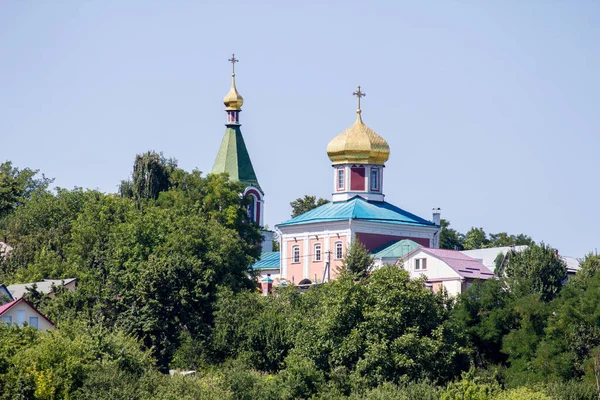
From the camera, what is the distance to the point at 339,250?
241 feet

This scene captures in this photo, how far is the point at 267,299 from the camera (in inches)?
2293

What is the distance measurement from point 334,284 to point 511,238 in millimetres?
45622

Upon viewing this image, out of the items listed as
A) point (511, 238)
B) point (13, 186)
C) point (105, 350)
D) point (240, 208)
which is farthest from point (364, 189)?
point (105, 350)

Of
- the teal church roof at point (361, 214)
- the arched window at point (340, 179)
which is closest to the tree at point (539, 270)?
the teal church roof at point (361, 214)

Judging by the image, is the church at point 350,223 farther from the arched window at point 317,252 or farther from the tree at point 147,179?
the tree at point 147,179

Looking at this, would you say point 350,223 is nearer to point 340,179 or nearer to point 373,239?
point 373,239

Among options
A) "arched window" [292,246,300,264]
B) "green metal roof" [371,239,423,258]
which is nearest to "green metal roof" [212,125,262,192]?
"arched window" [292,246,300,264]

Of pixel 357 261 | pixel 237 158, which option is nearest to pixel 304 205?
pixel 237 158

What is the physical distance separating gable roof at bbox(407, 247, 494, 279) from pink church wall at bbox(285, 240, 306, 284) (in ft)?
34.4

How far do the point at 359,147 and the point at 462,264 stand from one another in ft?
43.1

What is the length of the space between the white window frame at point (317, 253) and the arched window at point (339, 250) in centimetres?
117

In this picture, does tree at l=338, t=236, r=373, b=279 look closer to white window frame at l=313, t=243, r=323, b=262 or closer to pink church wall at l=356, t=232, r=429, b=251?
pink church wall at l=356, t=232, r=429, b=251

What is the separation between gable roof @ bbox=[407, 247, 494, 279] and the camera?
210 ft

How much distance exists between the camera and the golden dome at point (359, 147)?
76.5m
